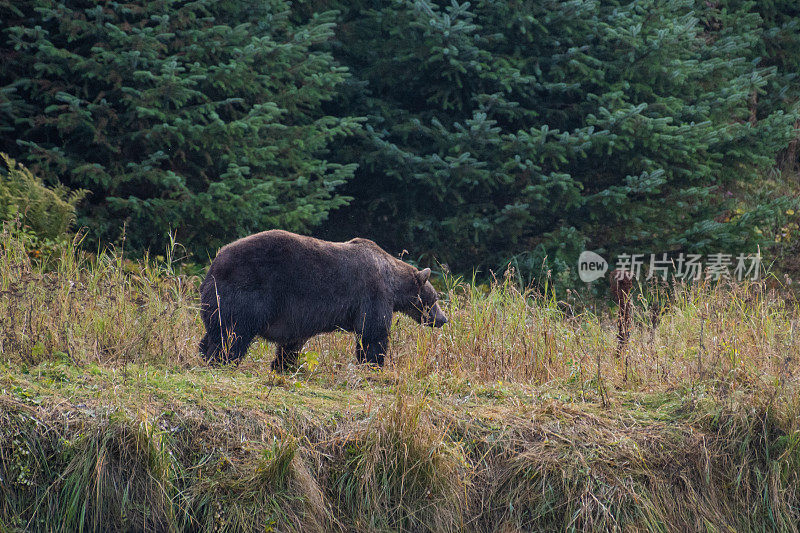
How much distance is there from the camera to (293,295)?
5840 millimetres

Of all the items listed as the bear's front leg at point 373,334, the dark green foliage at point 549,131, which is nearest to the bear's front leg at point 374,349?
the bear's front leg at point 373,334

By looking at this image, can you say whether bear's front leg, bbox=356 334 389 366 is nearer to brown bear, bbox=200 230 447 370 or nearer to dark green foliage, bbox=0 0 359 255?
brown bear, bbox=200 230 447 370

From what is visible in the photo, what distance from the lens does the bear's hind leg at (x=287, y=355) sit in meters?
6.24

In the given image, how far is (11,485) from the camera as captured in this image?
4.06 m

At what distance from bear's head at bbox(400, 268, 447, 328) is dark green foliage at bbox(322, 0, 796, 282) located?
255cm

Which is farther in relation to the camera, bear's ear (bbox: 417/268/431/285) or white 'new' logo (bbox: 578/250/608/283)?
white 'new' logo (bbox: 578/250/608/283)

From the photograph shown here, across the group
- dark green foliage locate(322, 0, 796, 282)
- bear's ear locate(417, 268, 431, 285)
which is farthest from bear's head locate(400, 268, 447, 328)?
dark green foliage locate(322, 0, 796, 282)

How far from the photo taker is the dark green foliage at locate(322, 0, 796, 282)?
9359 mm

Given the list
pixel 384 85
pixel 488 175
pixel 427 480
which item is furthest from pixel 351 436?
pixel 384 85

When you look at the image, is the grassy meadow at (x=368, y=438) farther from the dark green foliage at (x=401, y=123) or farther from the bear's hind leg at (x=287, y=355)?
the dark green foliage at (x=401, y=123)

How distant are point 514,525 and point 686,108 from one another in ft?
22.9

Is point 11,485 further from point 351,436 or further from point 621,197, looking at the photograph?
point 621,197

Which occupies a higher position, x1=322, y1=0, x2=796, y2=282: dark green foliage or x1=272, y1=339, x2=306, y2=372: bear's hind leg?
x1=322, y1=0, x2=796, y2=282: dark green foliage

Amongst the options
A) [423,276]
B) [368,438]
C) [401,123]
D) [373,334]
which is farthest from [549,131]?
[368,438]
